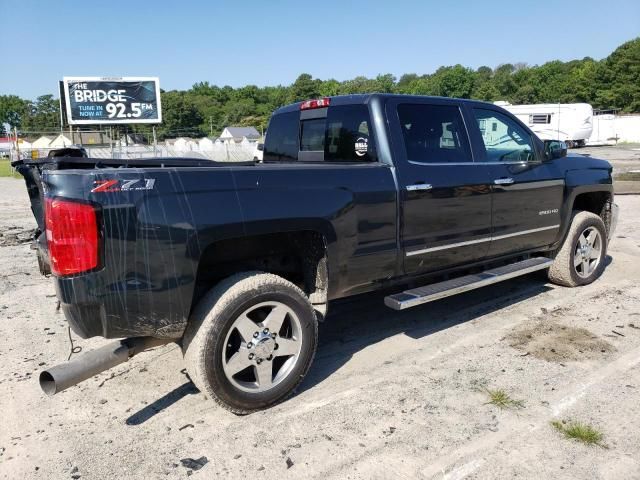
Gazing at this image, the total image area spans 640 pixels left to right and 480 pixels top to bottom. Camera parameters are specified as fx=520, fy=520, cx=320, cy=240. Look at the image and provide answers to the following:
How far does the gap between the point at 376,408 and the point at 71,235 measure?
203 cm

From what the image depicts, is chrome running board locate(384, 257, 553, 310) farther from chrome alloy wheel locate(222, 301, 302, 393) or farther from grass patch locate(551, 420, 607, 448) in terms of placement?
grass patch locate(551, 420, 607, 448)

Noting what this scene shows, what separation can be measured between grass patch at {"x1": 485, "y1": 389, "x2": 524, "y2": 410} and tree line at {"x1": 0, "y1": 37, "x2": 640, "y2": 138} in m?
68.1

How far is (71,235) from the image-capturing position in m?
2.62

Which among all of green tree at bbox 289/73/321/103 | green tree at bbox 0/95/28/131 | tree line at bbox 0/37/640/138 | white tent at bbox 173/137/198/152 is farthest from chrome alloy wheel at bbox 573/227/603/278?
green tree at bbox 0/95/28/131

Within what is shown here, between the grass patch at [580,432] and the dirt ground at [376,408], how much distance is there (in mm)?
43

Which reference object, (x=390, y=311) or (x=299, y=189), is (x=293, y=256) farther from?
(x=390, y=311)

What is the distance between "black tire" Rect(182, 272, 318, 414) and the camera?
2.99m

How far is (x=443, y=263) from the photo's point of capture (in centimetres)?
420

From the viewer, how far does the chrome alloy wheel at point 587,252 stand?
5629 mm

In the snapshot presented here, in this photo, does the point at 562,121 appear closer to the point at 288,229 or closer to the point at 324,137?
the point at 324,137

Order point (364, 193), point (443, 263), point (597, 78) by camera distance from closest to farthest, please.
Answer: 1. point (364, 193)
2. point (443, 263)
3. point (597, 78)

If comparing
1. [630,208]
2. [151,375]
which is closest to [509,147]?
[151,375]

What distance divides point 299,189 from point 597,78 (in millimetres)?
86159

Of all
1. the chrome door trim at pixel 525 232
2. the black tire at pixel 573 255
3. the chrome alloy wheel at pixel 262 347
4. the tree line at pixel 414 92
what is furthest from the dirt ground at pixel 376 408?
the tree line at pixel 414 92
